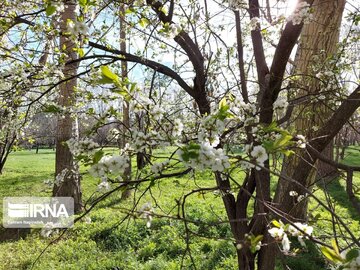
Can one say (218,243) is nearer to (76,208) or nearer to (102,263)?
(102,263)

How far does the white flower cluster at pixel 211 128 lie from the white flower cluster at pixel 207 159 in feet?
0.42

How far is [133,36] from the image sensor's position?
374cm

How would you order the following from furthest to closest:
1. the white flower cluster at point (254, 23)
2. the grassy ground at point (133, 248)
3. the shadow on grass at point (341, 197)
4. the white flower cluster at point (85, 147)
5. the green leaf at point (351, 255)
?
the shadow on grass at point (341, 197) → the grassy ground at point (133, 248) → the white flower cluster at point (254, 23) → the white flower cluster at point (85, 147) → the green leaf at point (351, 255)

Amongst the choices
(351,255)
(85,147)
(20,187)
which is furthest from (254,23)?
(20,187)

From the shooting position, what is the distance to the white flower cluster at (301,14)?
1786mm

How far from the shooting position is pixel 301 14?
178cm

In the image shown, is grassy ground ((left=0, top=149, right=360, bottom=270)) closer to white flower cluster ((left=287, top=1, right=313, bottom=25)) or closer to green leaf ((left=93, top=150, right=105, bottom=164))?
white flower cluster ((left=287, top=1, right=313, bottom=25))

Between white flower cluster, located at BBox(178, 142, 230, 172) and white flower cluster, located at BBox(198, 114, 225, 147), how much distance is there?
128 millimetres

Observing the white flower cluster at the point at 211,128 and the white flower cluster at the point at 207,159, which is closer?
the white flower cluster at the point at 207,159

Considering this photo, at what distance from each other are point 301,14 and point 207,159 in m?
1.17

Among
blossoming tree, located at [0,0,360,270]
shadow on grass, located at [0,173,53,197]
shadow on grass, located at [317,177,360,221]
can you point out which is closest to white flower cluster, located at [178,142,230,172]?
blossoming tree, located at [0,0,360,270]

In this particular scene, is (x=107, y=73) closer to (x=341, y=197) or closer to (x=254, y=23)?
(x=254, y=23)

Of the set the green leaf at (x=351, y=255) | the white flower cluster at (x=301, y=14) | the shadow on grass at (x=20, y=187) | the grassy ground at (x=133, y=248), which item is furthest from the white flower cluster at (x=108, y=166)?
the shadow on grass at (x=20, y=187)

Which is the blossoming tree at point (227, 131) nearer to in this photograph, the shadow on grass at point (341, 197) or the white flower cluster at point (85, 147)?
the white flower cluster at point (85, 147)
